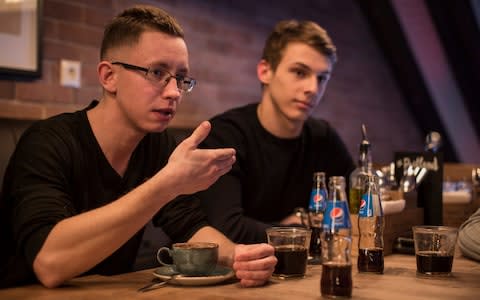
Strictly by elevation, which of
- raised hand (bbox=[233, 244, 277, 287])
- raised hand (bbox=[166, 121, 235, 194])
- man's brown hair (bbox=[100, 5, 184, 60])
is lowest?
raised hand (bbox=[233, 244, 277, 287])

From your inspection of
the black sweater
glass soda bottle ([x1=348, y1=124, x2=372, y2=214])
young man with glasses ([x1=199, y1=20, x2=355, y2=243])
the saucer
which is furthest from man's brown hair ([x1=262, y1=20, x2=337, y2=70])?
the saucer

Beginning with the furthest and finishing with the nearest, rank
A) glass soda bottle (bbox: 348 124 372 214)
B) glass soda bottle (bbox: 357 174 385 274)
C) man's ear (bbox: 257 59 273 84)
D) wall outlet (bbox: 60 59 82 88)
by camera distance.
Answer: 1. wall outlet (bbox: 60 59 82 88)
2. man's ear (bbox: 257 59 273 84)
3. glass soda bottle (bbox: 348 124 372 214)
4. glass soda bottle (bbox: 357 174 385 274)

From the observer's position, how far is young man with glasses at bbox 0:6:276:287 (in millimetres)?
1244

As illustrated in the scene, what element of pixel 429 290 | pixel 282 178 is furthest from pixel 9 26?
pixel 429 290

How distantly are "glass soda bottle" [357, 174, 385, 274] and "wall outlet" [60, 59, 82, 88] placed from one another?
163 centimetres

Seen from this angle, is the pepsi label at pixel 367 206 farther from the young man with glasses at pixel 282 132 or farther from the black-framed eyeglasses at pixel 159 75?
the young man with glasses at pixel 282 132

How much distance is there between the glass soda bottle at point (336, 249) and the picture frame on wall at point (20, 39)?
5.42 feet

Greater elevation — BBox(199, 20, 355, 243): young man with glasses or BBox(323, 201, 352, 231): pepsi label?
BBox(199, 20, 355, 243): young man with glasses

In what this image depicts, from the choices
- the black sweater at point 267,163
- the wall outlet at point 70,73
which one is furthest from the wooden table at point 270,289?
the wall outlet at point 70,73

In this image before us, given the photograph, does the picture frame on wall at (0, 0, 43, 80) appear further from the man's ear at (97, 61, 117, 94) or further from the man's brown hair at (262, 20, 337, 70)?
the man's brown hair at (262, 20, 337, 70)

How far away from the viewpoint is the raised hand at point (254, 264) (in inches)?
48.8

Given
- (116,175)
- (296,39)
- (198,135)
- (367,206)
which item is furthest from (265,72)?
(198,135)

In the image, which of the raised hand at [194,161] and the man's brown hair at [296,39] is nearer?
the raised hand at [194,161]

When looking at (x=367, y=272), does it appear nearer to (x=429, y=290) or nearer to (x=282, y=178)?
(x=429, y=290)
